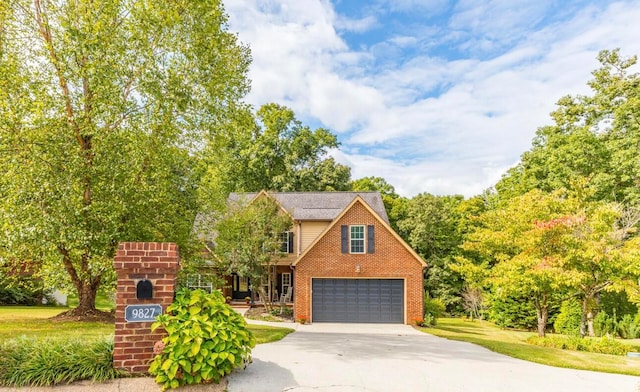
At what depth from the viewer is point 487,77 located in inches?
629

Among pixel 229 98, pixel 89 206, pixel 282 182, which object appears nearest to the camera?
pixel 89 206

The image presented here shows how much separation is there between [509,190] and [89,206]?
98.7 ft

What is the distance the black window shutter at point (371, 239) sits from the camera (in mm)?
19938

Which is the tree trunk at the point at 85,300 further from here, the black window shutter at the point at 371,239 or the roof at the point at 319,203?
the black window shutter at the point at 371,239

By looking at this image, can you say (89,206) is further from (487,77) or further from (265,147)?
(265,147)

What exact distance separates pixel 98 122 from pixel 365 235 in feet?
42.8

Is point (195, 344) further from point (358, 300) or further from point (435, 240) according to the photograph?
point (435, 240)

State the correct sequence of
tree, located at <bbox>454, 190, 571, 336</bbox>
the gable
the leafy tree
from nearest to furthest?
tree, located at <bbox>454, 190, 571, 336</bbox> < the gable < the leafy tree

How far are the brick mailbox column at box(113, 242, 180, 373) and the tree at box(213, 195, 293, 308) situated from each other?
44.7 ft

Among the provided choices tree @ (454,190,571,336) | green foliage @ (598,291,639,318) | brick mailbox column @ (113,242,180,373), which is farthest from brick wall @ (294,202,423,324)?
brick mailbox column @ (113,242,180,373)

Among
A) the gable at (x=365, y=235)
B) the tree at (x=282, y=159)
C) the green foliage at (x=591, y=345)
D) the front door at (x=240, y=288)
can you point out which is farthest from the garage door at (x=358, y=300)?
the tree at (x=282, y=159)

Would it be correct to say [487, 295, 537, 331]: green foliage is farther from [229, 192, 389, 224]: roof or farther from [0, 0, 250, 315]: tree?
[0, 0, 250, 315]: tree

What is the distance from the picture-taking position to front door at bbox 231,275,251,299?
2459 centimetres

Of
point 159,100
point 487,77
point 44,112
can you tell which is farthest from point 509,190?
point 44,112
